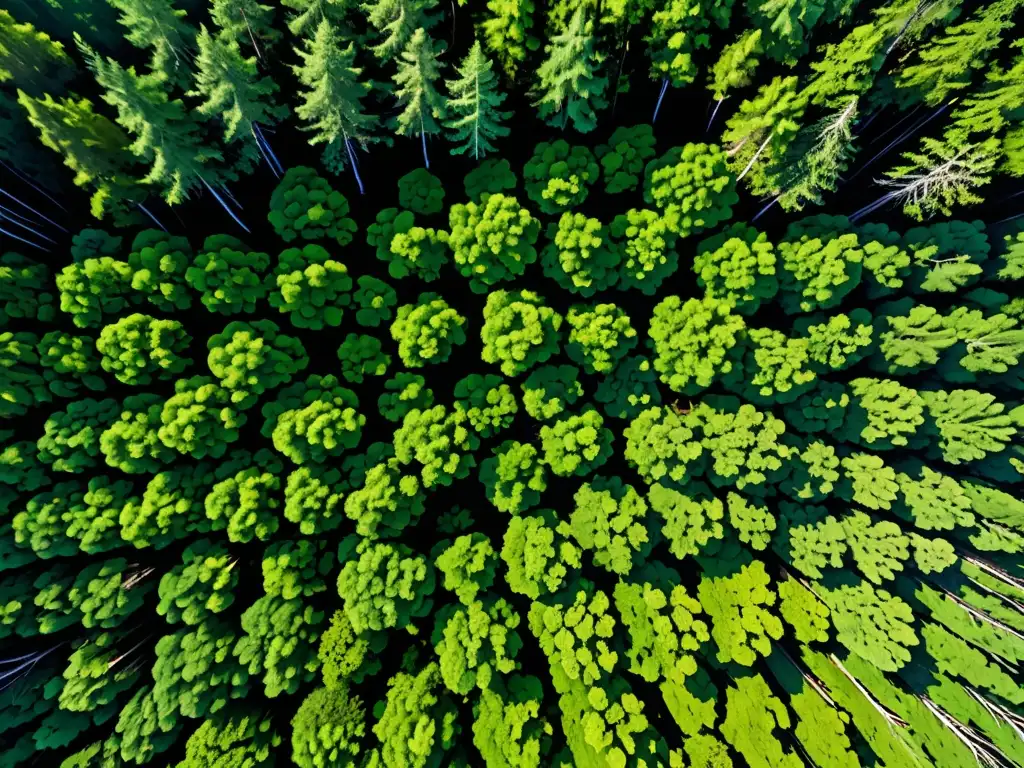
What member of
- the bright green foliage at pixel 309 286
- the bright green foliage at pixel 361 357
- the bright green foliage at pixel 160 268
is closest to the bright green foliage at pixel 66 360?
the bright green foliage at pixel 160 268

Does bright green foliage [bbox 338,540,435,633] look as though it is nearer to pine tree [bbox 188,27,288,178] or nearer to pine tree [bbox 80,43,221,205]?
pine tree [bbox 80,43,221,205]

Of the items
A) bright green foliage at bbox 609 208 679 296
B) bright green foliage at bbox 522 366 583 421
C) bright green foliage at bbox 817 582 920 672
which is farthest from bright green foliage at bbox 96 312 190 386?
bright green foliage at bbox 817 582 920 672

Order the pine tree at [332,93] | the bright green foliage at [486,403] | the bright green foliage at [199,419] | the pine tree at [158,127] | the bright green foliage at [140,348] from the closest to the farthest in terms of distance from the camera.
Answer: the pine tree at [158,127] → the pine tree at [332,93] → the bright green foliage at [140,348] → the bright green foliage at [199,419] → the bright green foliage at [486,403]

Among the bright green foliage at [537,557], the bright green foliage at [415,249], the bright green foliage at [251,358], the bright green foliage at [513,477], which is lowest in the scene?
the bright green foliage at [537,557]

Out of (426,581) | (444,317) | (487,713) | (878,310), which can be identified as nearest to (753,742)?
(487,713)

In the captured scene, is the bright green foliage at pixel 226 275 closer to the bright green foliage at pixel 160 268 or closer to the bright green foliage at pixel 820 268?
the bright green foliage at pixel 160 268

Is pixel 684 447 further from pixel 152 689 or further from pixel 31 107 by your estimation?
pixel 31 107

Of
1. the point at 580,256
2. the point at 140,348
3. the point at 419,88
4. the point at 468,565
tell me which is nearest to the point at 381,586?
the point at 468,565
